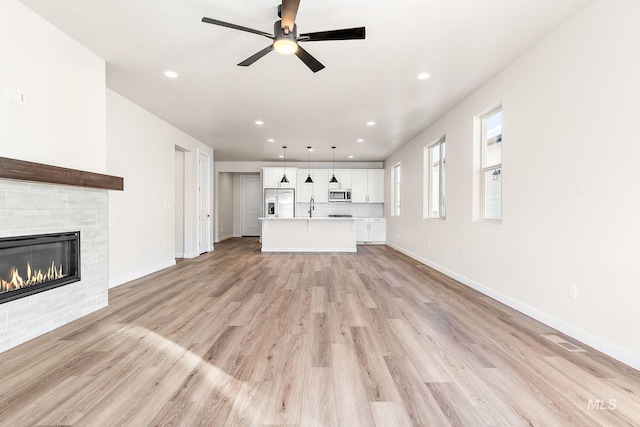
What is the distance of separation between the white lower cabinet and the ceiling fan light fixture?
23.5ft

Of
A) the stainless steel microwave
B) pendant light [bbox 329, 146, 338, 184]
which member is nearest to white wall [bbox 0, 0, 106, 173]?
pendant light [bbox 329, 146, 338, 184]

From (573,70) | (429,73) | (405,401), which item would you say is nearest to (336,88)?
(429,73)

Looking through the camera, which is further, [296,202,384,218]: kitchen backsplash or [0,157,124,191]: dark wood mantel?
[296,202,384,218]: kitchen backsplash

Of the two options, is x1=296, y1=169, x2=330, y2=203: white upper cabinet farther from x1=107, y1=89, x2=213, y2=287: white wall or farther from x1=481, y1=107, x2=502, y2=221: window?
x1=481, y1=107, x2=502, y2=221: window

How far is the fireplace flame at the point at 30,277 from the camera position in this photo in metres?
2.33

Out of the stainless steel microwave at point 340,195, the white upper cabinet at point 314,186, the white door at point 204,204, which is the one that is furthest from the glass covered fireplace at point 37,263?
the stainless steel microwave at point 340,195

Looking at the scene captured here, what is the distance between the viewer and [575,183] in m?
2.47

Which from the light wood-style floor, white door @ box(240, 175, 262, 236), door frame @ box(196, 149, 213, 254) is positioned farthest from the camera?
white door @ box(240, 175, 262, 236)

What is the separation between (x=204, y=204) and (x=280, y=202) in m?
2.64

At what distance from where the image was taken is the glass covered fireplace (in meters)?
2.32

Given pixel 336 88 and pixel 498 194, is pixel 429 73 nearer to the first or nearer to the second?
pixel 336 88

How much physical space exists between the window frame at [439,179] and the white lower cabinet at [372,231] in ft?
10.5

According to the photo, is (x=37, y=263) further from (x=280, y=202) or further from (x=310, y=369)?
(x=280, y=202)

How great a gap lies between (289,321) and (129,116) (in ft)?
12.5
